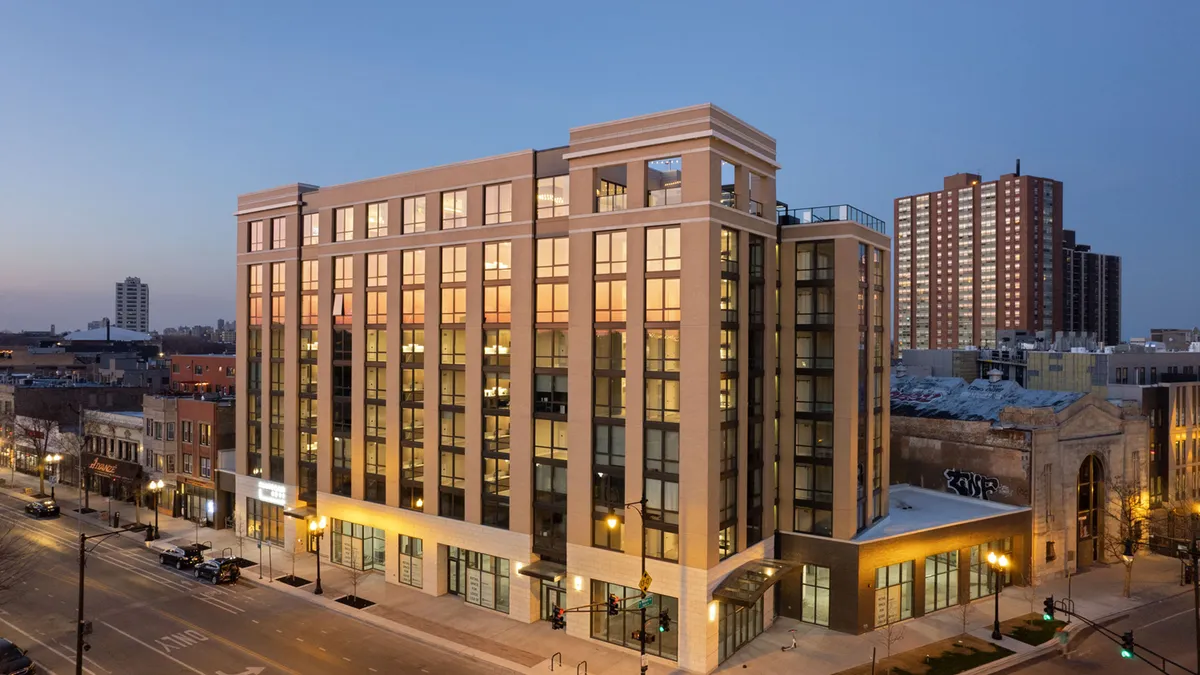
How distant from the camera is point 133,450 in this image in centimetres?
6831

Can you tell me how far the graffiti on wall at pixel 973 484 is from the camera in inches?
1871

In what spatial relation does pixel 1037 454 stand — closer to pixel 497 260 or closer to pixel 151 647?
pixel 497 260

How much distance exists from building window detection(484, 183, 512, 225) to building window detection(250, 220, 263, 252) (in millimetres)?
24276

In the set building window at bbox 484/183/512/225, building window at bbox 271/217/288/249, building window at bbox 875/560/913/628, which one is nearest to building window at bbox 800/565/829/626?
building window at bbox 875/560/913/628

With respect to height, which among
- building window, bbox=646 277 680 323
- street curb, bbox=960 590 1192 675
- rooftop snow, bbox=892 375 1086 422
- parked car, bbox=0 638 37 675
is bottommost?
street curb, bbox=960 590 1192 675

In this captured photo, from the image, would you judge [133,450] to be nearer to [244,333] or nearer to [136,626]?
[244,333]

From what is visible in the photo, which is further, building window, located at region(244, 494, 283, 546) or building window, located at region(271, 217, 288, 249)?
building window, located at region(271, 217, 288, 249)

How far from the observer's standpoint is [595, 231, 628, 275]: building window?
36812 mm

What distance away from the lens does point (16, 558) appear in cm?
4359

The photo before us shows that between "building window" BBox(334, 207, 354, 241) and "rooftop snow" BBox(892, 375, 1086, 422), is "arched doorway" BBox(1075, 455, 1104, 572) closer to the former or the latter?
"rooftop snow" BBox(892, 375, 1086, 422)

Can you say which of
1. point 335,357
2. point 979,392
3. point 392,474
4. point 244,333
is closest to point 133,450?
point 244,333

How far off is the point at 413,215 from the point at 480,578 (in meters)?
23.1

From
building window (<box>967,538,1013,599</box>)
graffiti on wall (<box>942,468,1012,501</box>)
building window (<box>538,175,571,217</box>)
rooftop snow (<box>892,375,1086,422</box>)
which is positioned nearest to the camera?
building window (<box>538,175,571,217</box>)

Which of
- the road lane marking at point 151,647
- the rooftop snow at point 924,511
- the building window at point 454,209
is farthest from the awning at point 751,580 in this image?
the building window at point 454,209
